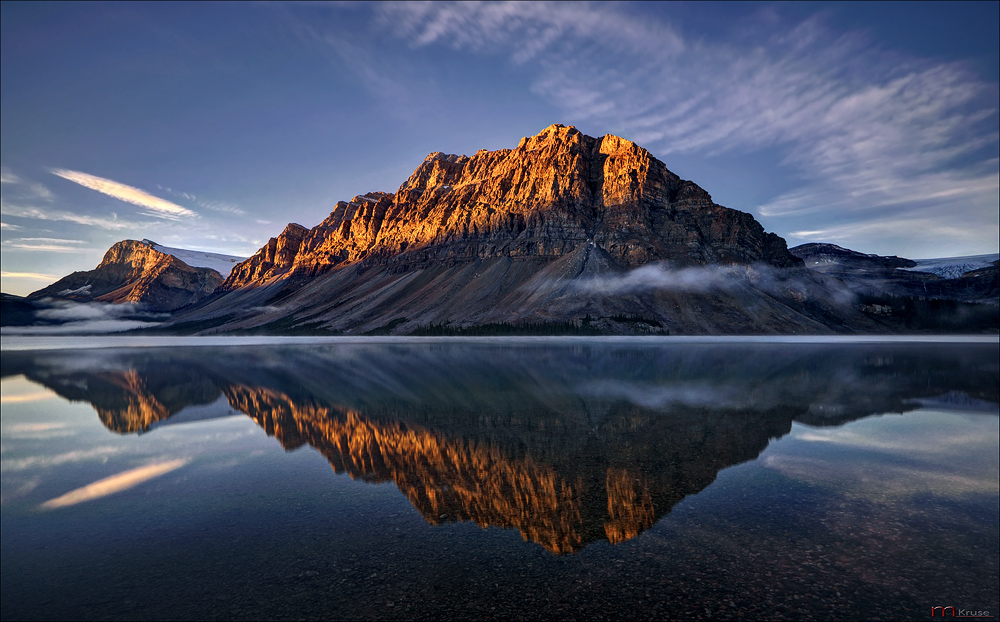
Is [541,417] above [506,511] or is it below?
below

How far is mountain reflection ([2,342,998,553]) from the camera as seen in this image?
16.8m

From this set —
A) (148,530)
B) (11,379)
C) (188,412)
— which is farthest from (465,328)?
(148,530)

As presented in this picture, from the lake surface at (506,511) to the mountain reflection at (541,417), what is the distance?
0.68 ft

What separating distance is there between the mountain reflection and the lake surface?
0.21 m

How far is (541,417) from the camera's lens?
1200 inches

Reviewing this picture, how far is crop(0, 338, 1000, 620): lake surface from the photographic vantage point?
1072 centimetres

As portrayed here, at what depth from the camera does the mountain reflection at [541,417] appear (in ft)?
55.0

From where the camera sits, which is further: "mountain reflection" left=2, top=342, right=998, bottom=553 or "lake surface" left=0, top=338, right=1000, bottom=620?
"mountain reflection" left=2, top=342, right=998, bottom=553

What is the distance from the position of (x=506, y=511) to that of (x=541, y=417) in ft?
A: 49.2

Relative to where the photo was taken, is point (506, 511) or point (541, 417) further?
point (541, 417)

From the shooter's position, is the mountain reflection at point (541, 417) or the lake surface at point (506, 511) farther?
the mountain reflection at point (541, 417)

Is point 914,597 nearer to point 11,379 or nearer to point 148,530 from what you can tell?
point 148,530

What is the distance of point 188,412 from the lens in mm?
35656

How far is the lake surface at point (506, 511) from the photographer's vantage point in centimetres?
1072
